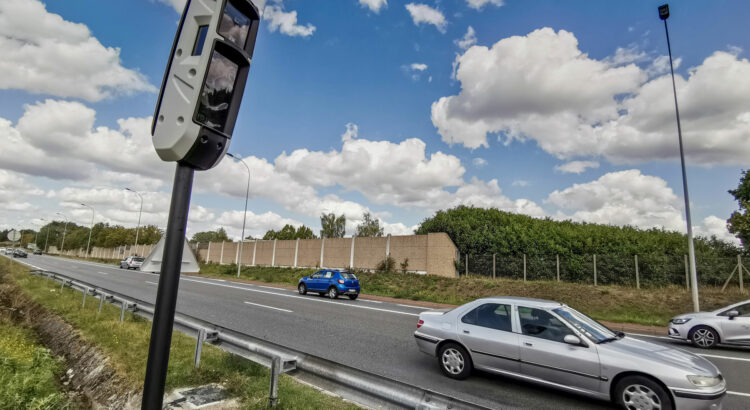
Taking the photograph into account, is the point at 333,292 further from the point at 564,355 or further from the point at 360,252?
the point at 564,355

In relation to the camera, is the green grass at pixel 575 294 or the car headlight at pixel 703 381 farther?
the green grass at pixel 575 294

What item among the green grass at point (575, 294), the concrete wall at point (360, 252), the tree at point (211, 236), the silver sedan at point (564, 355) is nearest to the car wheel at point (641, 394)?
the silver sedan at point (564, 355)

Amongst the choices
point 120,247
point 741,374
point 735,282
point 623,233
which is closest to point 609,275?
point 735,282

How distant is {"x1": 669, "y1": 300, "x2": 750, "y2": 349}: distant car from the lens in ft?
31.5

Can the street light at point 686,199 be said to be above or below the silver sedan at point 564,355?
above

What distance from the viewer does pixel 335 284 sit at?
725 inches

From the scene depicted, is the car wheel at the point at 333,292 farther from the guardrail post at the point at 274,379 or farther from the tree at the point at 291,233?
the tree at the point at 291,233

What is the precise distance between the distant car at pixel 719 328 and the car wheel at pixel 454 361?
26.5 feet

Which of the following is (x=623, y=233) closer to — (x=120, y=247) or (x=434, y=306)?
(x=434, y=306)

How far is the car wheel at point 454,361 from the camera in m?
6.11

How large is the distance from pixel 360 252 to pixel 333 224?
39749 mm

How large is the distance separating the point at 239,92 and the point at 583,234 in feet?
95.3

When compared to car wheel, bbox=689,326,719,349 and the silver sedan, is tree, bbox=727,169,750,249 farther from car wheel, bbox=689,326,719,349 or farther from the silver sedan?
the silver sedan

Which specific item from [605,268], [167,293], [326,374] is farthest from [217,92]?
[605,268]
